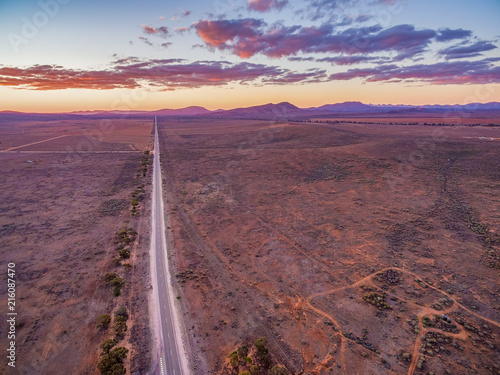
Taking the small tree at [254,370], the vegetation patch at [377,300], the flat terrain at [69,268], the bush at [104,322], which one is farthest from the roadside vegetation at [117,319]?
the vegetation patch at [377,300]

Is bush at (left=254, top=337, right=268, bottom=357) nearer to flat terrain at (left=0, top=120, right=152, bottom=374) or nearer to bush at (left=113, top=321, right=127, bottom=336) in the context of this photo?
flat terrain at (left=0, top=120, right=152, bottom=374)

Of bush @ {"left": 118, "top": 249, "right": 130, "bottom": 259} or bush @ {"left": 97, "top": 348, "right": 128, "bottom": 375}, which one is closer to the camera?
bush @ {"left": 97, "top": 348, "right": 128, "bottom": 375}

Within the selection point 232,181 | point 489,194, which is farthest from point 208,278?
point 489,194

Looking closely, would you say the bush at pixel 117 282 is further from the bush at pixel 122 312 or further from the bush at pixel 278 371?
the bush at pixel 278 371

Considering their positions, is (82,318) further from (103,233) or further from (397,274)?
(397,274)

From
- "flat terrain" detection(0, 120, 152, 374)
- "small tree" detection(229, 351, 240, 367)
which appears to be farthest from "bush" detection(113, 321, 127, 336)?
"small tree" detection(229, 351, 240, 367)

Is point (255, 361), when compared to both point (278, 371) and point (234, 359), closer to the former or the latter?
point (234, 359)

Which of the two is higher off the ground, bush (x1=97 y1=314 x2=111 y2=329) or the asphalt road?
bush (x1=97 y1=314 x2=111 y2=329)

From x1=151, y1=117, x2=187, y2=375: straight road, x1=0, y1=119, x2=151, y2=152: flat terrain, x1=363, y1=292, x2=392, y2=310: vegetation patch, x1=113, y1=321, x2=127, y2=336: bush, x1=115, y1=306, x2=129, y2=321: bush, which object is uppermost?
x1=363, y1=292, x2=392, y2=310: vegetation patch

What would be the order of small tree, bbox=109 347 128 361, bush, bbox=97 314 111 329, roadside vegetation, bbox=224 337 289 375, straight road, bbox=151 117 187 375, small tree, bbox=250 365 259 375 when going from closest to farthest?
small tree, bbox=250 365 259 375
roadside vegetation, bbox=224 337 289 375
small tree, bbox=109 347 128 361
straight road, bbox=151 117 187 375
bush, bbox=97 314 111 329
